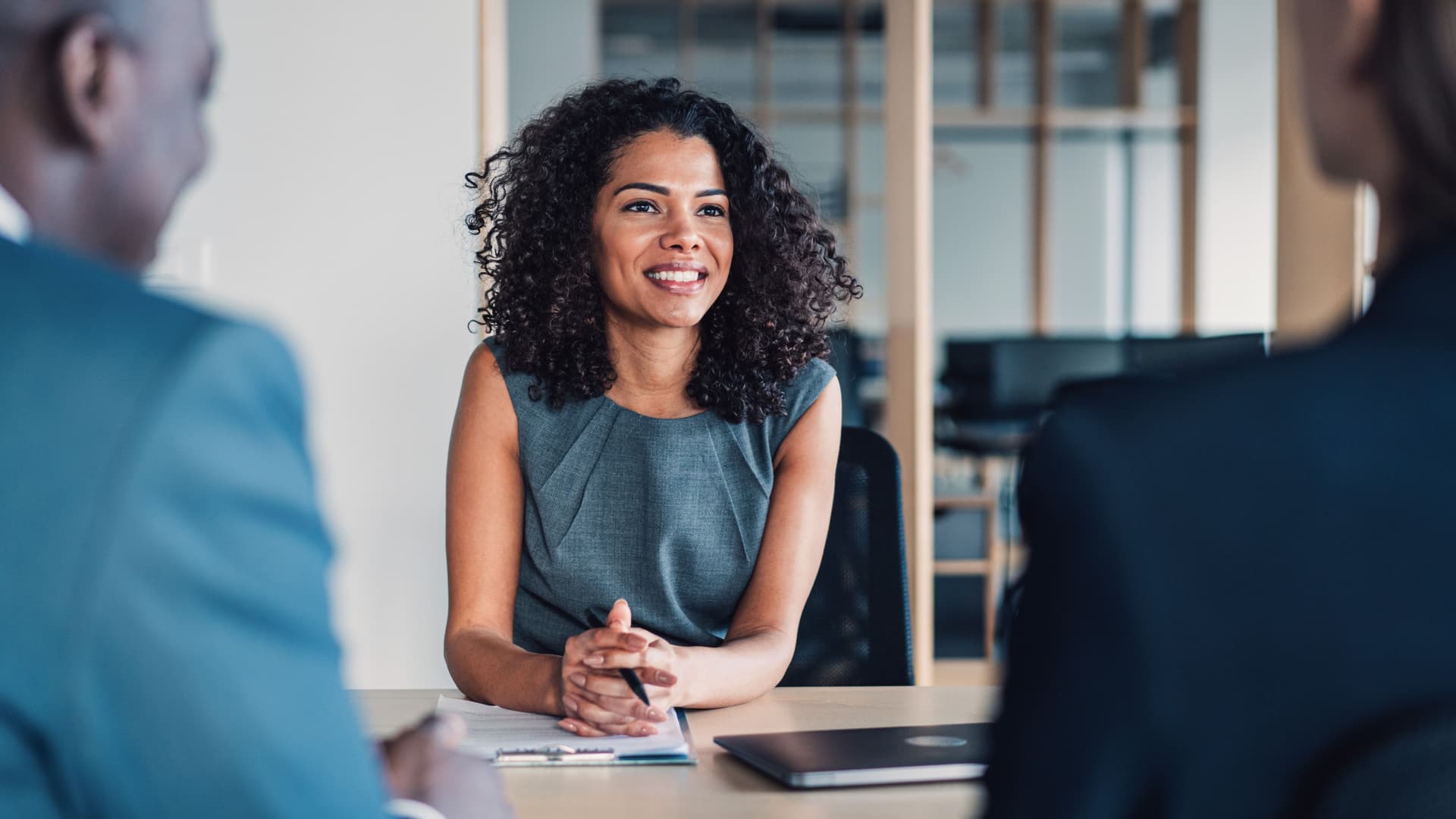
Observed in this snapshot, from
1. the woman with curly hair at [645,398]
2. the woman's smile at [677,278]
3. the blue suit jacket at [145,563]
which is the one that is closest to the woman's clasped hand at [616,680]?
the woman with curly hair at [645,398]

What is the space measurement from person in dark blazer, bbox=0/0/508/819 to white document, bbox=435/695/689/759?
656mm

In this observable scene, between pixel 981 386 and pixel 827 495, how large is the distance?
4.24m

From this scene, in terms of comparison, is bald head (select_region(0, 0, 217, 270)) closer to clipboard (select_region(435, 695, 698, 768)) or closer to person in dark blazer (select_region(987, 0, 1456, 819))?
person in dark blazer (select_region(987, 0, 1456, 819))

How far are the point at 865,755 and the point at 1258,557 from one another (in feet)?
2.32

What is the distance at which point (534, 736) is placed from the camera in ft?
4.23

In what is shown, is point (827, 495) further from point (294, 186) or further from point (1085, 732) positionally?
point (294, 186)

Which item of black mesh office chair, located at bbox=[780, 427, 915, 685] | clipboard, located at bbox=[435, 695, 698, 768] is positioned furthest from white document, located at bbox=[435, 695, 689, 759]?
black mesh office chair, located at bbox=[780, 427, 915, 685]

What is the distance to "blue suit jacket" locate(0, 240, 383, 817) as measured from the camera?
19.8 inches

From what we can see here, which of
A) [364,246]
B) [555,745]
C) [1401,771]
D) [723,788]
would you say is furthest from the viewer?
[364,246]

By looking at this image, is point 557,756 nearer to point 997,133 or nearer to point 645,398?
point 645,398

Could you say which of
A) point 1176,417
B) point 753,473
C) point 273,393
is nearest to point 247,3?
point 753,473

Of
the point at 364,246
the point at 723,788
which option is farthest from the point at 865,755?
the point at 364,246

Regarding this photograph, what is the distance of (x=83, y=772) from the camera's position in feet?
1.69

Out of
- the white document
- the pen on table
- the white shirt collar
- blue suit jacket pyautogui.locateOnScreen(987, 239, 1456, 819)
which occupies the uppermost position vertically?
the white shirt collar
